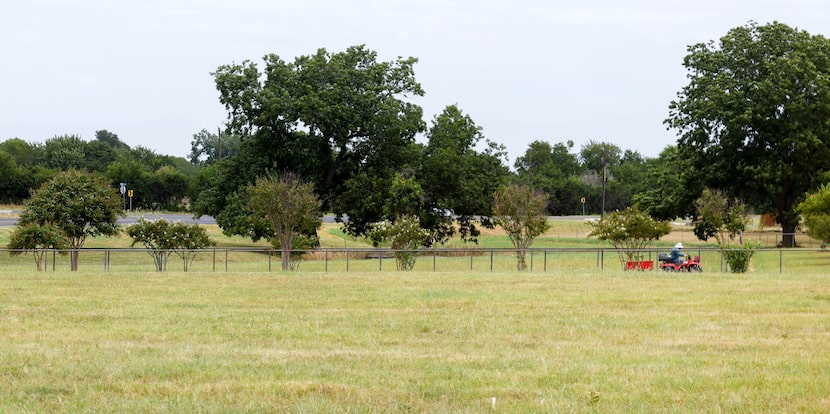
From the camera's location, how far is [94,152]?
123 metres

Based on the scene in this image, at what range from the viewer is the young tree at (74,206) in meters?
41.4

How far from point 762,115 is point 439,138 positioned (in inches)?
771

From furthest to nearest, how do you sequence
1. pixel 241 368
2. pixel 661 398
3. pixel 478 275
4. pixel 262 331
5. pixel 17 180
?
pixel 17 180, pixel 478 275, pixel 262 331, pixel 241 368, pixel 661 398

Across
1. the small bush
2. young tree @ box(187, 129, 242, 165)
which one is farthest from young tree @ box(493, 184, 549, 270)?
young tree @ box(187, 129, 242, 165)

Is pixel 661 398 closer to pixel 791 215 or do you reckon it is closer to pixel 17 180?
pixel 791 215

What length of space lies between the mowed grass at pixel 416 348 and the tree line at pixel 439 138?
98.0 feet

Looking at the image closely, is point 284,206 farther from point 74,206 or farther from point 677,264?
point 677,264

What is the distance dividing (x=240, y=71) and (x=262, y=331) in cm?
4319

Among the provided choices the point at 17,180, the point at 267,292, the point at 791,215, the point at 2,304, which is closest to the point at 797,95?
the point at 791,215

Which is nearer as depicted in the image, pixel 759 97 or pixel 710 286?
pixel 710 286

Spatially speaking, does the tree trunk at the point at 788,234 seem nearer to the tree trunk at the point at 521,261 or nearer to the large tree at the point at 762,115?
the large tree at the point at 762,115

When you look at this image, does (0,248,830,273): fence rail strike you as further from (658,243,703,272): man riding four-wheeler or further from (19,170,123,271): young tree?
(19,170,123,271): young tree

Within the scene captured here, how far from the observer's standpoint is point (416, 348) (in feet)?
46.9

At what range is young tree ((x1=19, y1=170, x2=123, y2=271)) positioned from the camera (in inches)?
1629
